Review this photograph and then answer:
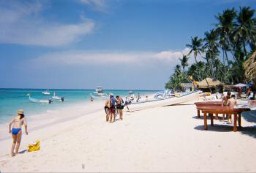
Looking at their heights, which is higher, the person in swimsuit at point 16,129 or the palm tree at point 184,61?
the palm tree at point 184,61

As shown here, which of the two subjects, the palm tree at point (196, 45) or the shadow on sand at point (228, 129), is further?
the palm tree at point (196, 45)

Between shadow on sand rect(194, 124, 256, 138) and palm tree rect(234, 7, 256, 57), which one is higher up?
palm tree rect(234, 7, 256, 57)

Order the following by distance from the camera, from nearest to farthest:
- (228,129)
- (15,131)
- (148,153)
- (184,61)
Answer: (148,153) → (15,131) → (228,129) → (184,61)

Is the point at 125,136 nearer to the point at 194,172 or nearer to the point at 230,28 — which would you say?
the point at 194,172

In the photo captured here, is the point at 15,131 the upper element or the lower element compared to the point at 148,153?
upper

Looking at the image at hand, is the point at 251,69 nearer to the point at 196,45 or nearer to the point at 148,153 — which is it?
the point at 148,153

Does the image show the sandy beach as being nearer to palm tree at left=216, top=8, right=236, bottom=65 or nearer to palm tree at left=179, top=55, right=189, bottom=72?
palm tree at left=216, top=8, right=236, bottom=65

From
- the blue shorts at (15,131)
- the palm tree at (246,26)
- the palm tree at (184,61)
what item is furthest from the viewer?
the palm tree at (184,61)

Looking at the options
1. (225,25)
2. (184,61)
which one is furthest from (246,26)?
(184,61)

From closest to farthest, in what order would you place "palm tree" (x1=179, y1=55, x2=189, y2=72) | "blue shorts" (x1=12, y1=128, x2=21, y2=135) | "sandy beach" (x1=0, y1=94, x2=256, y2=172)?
"sandy beach" (x1=0, y1=94, x2=256, y2=172) < "blue shorts" (x1=12, y1=128, x2=21, y2=135) < "palm tree" (x1=179, y1=55, x2=189, y2=72)

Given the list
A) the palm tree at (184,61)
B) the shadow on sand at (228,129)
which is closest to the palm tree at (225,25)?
the palm tree at (184,61)

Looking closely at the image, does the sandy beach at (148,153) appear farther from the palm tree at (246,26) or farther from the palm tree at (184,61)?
the palm tree at (184,61)

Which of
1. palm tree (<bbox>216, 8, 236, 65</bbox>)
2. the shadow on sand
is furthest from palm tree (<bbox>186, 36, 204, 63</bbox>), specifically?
the shadow on sand

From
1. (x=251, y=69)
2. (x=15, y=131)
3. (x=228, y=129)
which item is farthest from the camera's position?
(x=228, y=129)
